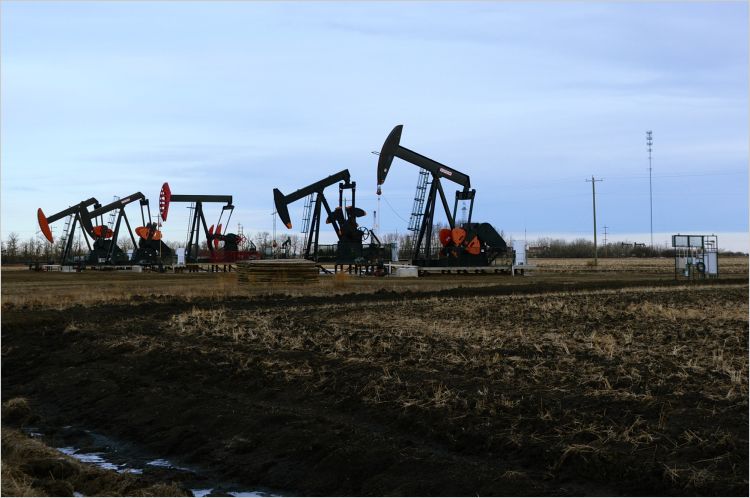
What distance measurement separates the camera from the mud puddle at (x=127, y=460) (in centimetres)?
858

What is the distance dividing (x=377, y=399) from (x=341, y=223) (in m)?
40.4

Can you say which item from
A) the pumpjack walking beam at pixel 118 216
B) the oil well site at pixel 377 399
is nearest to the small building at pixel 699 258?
the oil well site at pixel 377 399

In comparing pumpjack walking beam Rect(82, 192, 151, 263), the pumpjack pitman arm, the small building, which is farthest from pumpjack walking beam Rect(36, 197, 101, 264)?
the small building

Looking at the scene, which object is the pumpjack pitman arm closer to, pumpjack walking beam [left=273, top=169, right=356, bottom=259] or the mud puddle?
pumpjack walking beam [left=273, top=169, right=356, bottom=259]

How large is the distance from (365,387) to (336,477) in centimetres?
259

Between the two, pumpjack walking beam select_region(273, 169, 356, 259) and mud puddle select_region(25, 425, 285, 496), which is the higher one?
pumpjack walking beam select_region(273, 169, 356, 259)

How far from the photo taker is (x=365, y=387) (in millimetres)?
10906

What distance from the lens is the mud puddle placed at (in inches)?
338

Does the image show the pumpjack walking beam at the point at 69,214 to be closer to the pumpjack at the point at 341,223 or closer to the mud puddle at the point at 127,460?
the pumpjack at the point at 341,223

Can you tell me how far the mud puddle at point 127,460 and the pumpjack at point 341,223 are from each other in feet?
127

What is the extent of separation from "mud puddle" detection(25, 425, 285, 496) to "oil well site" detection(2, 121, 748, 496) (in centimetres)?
4

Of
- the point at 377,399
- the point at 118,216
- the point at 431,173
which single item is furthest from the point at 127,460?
the point at 118,216

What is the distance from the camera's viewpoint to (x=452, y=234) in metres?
47.8

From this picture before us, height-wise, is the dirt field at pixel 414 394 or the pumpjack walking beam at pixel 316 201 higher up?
the pumpjack walking beam at pixel 316 201
